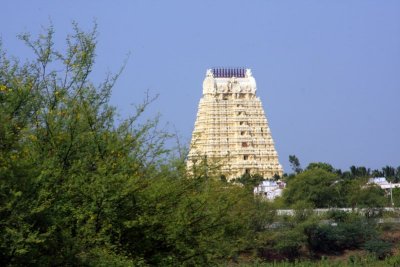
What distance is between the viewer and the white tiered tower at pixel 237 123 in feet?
288

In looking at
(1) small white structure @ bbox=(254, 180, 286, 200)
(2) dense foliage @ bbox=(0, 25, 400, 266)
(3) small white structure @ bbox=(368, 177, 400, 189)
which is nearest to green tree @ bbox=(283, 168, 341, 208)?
(1) small white structure @ bbox=(254, 180, 286, 200)

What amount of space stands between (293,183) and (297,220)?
34.0 ft

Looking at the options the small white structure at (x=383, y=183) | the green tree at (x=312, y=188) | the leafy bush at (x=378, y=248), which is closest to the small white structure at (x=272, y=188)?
the green tree at (x=312, y=188)

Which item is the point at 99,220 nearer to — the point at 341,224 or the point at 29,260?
the point at 29,260

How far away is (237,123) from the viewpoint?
89938mm

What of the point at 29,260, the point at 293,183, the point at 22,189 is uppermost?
the point at 293,183

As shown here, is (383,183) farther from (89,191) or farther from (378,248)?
(89,191)

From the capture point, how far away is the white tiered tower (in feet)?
288

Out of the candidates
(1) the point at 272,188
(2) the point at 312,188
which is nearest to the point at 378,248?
(2) the point at 312,188

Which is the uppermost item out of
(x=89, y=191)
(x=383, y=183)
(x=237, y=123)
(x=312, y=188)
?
(x=237, y=123)

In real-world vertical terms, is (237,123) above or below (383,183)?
above

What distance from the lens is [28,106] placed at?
1467 cm

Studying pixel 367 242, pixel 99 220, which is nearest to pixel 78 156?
pixel 99 220

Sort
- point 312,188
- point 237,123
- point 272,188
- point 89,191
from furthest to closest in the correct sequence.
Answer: point 237,123 → point 272,188 → point 312,188 → point 89,191
